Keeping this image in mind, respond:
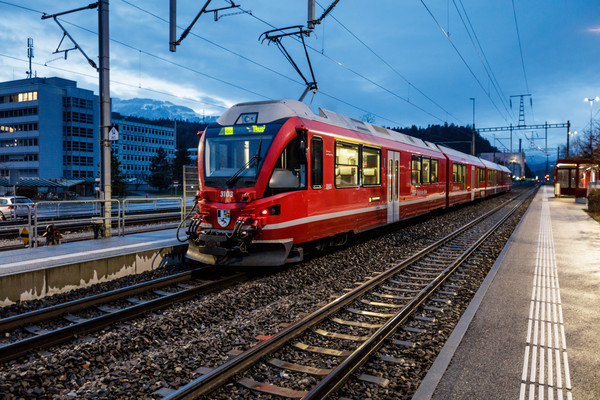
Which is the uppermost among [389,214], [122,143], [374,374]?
[122,143]

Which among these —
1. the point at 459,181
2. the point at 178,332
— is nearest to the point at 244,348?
the point at 178,332

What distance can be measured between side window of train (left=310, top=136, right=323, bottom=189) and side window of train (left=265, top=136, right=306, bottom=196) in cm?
36

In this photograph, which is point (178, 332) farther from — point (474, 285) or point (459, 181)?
point (459, 181)

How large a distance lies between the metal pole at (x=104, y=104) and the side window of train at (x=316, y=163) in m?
5.55

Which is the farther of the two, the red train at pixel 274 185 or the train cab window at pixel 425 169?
the train cab window at pixel 425 169

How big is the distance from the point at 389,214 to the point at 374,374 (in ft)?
31.4

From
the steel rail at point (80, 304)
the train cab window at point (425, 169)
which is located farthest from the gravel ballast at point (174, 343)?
the train cab window at point (425, 169)

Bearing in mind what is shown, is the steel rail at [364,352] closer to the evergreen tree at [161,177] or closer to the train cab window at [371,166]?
the train cab window at [371,166]

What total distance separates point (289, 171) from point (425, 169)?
10612mm

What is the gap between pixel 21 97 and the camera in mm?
74250

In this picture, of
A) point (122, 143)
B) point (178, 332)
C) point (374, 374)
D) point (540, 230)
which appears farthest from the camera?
point (122, 143)

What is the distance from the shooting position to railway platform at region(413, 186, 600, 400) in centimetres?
402

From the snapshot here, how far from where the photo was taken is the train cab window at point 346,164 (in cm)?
1033

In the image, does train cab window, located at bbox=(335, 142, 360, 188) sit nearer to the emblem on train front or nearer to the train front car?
the train front car
